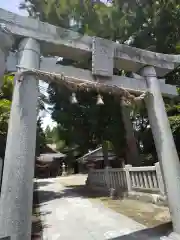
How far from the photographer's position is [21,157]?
2893mm

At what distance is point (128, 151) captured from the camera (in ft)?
37.1

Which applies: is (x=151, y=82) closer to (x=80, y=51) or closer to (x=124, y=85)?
(x=124, y=85)

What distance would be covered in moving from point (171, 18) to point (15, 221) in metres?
10.6

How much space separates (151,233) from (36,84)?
364cm

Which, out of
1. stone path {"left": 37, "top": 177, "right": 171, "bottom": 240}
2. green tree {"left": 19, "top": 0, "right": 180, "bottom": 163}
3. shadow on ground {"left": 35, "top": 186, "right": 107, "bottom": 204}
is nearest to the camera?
stone path {"left": 37, "top": 177, "right": 171, "bottom": 240}

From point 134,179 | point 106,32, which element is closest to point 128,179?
point 134,179

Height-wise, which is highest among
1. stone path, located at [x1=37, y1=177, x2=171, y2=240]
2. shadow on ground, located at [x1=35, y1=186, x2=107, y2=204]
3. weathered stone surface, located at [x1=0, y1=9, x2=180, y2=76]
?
weathered stone surface, located at [x1=0, y1=9, x2=180, y2=76]

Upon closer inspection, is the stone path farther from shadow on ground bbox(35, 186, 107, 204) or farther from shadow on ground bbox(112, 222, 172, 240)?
shadow on ground bbox(35, 186, 107, 204)

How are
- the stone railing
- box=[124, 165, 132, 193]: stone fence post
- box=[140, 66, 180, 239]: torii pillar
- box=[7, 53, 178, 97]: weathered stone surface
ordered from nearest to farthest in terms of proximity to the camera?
box=[7, 53, 178, 97]: weathered stone surface < box=[140, 66, 180, 239]: torii pillar < the stone railing < box=[124, 165, 132, 193]: stone fence post

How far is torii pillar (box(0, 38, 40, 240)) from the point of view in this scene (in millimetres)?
2654

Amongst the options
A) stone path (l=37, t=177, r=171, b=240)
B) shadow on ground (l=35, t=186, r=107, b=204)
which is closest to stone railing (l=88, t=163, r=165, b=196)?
shadow on ground (l=35, t=186, r=107, b=204)

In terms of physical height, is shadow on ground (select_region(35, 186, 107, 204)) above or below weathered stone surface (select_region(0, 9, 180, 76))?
below

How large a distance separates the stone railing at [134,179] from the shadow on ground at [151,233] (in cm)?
225

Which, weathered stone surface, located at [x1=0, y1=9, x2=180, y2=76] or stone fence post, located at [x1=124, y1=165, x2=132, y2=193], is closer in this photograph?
weathered stone surface, located at [x1=0, y1=9, x2=180, y2=76]
